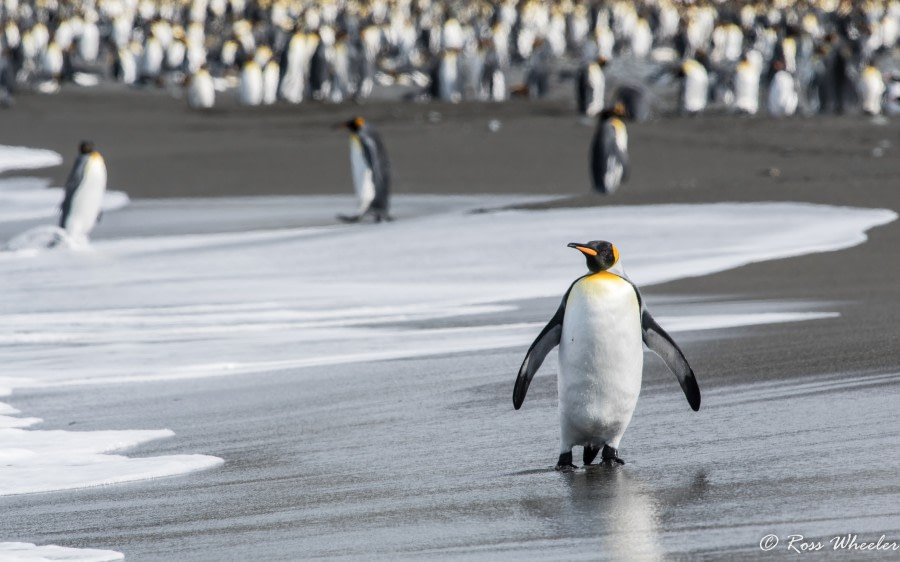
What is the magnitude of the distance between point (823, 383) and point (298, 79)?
78.2 ft

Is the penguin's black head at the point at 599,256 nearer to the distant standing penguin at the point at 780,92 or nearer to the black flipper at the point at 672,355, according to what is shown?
the black flipper at the point at 672,355

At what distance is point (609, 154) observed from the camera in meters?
14.8

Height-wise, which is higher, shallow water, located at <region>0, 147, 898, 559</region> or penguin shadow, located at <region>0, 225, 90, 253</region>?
shallow water, located at <region>0, 147, 898, 559</region>

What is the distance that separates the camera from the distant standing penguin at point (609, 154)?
14719mm

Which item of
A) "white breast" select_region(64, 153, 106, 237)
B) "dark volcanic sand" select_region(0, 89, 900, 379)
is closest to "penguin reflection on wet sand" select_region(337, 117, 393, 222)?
"dark volcanic sand" select_region(0, 89, 900, 379)

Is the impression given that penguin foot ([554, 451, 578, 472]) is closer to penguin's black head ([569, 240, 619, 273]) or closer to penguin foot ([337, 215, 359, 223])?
penguin's black head ([569, 240, 619, 273])

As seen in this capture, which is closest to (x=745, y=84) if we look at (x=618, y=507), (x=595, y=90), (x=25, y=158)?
(x=595, y=90)

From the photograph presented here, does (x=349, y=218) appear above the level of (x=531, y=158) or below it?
above

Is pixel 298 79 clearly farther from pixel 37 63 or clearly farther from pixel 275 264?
pixel 275 264

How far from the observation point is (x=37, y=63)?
3750cm

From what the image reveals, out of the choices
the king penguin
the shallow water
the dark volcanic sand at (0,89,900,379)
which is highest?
the king penguin

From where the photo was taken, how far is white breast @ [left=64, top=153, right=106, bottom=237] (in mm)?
12656

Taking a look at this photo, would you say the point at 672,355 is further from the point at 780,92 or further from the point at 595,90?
the point at 780,92

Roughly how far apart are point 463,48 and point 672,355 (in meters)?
29.2
